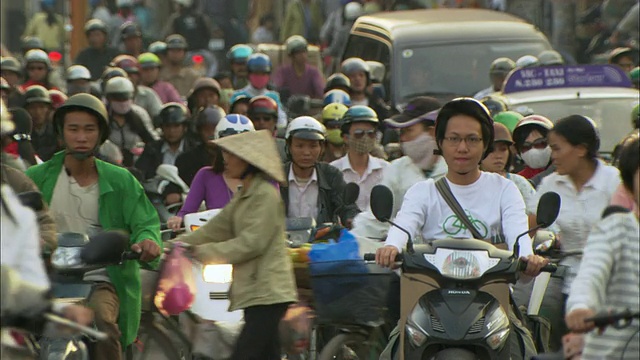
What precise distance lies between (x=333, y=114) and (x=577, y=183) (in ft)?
21.7

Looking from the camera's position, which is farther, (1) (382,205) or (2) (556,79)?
(2) (556,79)

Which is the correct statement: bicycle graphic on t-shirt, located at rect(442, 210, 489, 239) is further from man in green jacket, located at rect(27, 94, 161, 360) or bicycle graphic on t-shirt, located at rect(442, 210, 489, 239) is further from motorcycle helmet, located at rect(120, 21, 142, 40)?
motorcycle helmet, located at rect(120, 21, 142, 40)

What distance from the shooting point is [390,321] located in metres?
10.2

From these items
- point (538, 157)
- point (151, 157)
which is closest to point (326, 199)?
point (538, 157)

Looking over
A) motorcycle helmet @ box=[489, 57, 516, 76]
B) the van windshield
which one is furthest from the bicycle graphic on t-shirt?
the van windshield

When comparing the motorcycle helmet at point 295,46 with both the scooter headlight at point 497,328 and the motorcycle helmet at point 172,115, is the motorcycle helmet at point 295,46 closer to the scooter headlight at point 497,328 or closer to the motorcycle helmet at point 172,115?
the motorcycle helmet at point 172,115

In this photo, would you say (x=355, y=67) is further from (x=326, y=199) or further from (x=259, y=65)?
(x=326, y=199)

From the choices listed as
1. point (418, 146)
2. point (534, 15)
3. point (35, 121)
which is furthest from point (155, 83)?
point (418, 146)

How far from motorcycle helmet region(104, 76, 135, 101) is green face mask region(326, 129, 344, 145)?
275cm

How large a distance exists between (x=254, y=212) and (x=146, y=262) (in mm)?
902

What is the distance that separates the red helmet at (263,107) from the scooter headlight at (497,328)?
757 centimetres

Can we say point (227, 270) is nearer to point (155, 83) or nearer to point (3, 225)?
point (3, 225)

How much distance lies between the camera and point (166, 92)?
2184 cm

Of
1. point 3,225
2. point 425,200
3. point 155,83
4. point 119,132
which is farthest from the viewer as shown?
point 155,83
